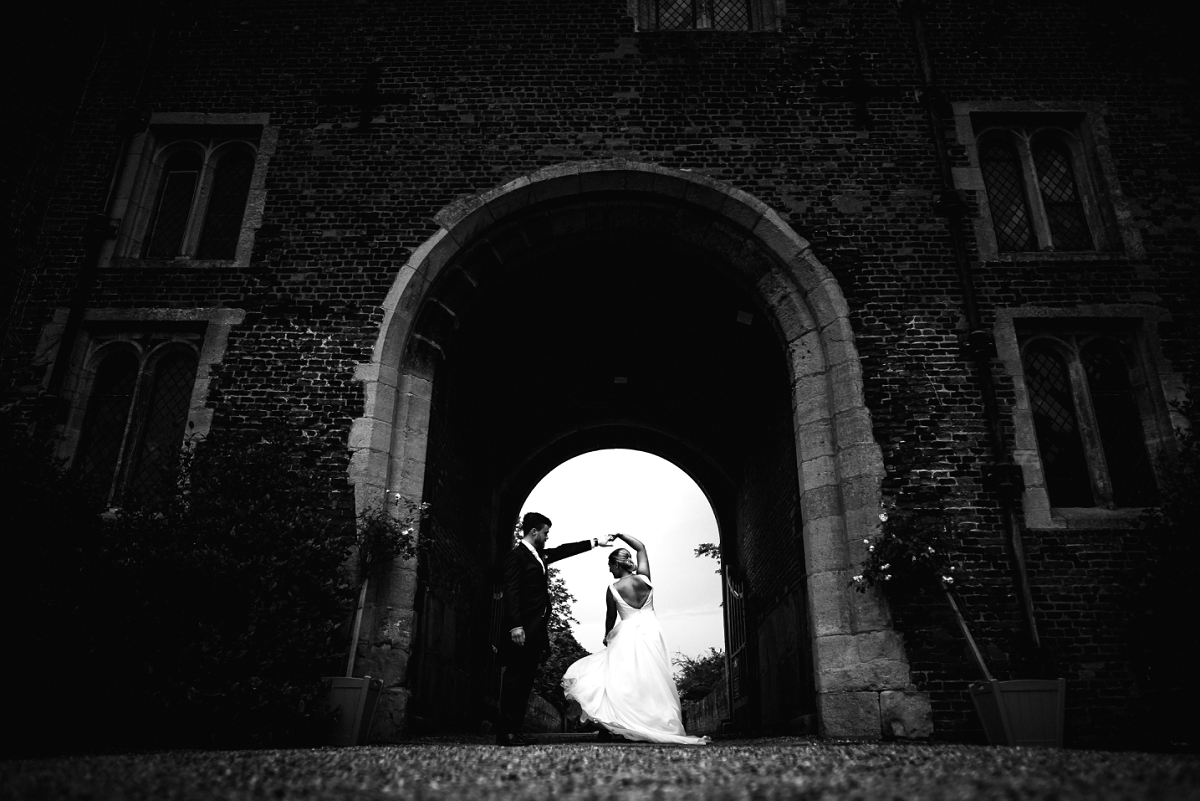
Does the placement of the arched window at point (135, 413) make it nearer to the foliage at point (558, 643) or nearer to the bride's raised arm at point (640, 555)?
the bride's raised arm at point (640, 555)

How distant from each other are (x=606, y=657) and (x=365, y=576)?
100 inches

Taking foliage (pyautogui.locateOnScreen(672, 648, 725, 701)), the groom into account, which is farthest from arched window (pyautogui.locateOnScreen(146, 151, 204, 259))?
foliage (pyautogui.locateOnScreen(672, 648, 725, 701))

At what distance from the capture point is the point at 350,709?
261 inches

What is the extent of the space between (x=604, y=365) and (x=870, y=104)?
5403 millimetres

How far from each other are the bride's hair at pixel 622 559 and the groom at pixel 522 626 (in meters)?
1.57

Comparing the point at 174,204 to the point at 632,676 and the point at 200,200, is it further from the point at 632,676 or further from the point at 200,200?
the point at 632,676

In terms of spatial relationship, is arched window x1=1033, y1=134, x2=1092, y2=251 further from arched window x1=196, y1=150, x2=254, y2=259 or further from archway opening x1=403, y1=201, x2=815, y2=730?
arched window x1=196, y1=150, x2=254, y2=259

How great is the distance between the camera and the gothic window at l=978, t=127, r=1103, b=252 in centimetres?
915

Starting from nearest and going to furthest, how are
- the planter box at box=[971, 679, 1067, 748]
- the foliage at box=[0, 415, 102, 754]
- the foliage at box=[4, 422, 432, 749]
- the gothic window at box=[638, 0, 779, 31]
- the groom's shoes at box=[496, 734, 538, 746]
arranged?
the foliage at box=[0, 415, 102, 754]
the foliage at box=[4, 422, 432, 749]
the planter box at box=[971, 679, 1067, 748]
the groom's shoes at box=[496, 734, 538, 746]
the gothic window at box=[638, 0, 779, 31]

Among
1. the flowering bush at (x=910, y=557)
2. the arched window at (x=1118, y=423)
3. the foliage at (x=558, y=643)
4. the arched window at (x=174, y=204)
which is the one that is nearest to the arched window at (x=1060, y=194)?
the arched window at (x=1118, y=423)

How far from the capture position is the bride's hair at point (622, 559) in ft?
29.8

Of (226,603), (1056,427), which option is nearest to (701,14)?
(1056,427)

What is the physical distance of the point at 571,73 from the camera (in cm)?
986

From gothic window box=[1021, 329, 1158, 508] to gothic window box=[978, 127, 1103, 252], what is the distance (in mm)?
1240
